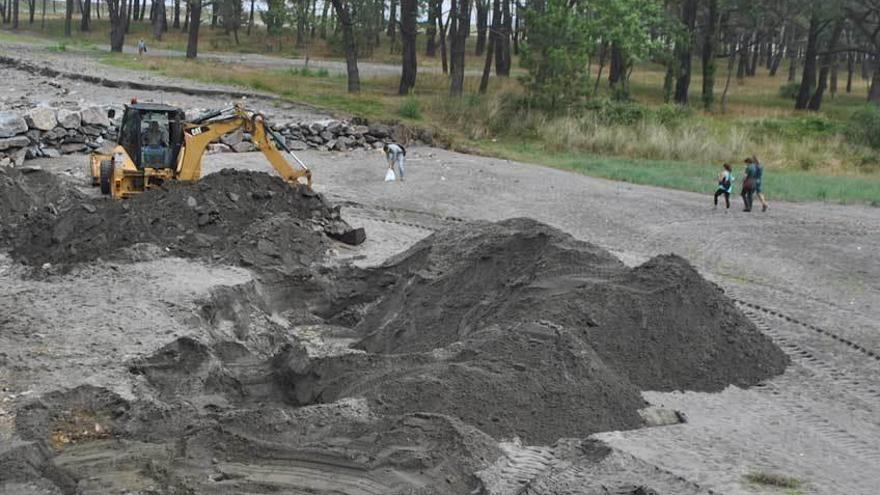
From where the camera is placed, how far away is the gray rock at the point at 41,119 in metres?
27.1

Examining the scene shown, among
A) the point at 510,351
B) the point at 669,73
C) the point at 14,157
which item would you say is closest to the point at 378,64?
the point at 669,73

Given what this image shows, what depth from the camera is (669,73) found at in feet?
147

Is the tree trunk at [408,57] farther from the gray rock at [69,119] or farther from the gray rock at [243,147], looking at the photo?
the gray rock at [69,119]

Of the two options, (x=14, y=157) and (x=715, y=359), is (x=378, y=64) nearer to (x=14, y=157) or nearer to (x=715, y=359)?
(x=14, y=157)

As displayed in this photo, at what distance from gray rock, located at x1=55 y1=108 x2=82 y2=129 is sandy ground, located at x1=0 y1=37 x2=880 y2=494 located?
1260mm

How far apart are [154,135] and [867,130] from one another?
24.7 metres

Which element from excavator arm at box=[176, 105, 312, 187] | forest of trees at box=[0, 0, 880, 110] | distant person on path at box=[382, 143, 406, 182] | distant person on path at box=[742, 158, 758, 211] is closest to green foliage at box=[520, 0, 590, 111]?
forest of trees at box=[0, 0, 880, 110]

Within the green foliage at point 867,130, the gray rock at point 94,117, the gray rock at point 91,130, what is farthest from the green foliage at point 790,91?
the gray rock at point 91,130

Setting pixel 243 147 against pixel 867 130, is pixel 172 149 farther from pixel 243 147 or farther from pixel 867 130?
pixel 867 130

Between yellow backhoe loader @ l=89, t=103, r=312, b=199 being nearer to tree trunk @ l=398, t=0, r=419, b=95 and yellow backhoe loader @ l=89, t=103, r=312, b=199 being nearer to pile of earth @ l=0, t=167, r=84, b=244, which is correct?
pile of earth @ l=0, t=167, r=84, b=244

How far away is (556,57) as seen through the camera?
35500mm

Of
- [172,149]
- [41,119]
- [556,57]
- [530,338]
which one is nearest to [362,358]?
[530,338]

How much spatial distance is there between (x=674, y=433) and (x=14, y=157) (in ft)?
66.1

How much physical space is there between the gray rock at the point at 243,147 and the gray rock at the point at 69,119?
13.4 feet
